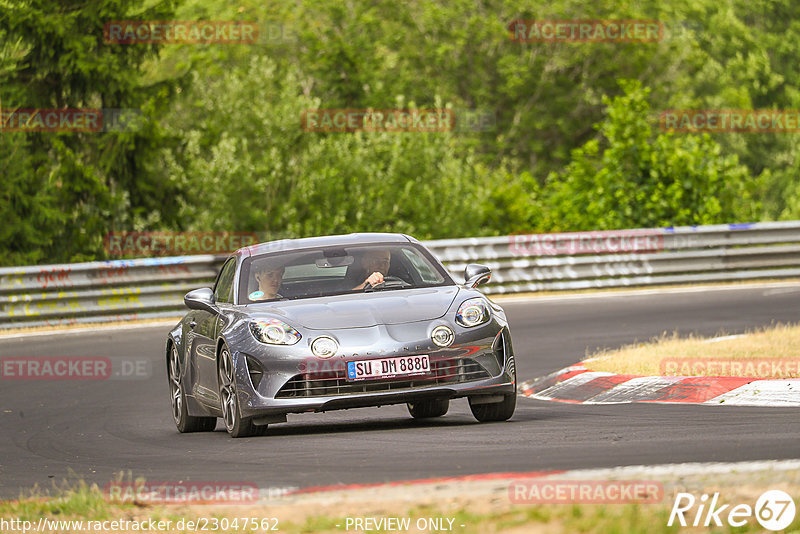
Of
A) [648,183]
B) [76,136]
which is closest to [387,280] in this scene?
[648,183]

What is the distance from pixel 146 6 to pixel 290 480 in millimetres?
23406

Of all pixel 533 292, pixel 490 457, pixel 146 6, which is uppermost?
pixel 146 6

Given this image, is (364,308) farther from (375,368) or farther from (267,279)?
(267,279)

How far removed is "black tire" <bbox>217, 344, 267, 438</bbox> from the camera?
9.55 metres

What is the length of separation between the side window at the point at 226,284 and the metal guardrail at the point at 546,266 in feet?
34.5

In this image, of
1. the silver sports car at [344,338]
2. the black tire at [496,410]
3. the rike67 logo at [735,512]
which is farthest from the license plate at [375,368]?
the rike67 logo at [735,512]

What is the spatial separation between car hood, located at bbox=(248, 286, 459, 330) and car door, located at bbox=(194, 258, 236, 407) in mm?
461

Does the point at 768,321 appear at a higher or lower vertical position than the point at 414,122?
lower

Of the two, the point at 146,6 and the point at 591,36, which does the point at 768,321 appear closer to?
the point at 146,6

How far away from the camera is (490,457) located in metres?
7.52

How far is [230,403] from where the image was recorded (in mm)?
9742

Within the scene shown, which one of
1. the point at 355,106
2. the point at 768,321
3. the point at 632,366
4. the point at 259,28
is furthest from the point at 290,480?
the point at 259,28

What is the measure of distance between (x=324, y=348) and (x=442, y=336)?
77cm

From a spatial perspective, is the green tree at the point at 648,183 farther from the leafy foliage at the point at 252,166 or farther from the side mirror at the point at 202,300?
the side mirror at the point at 202,300
